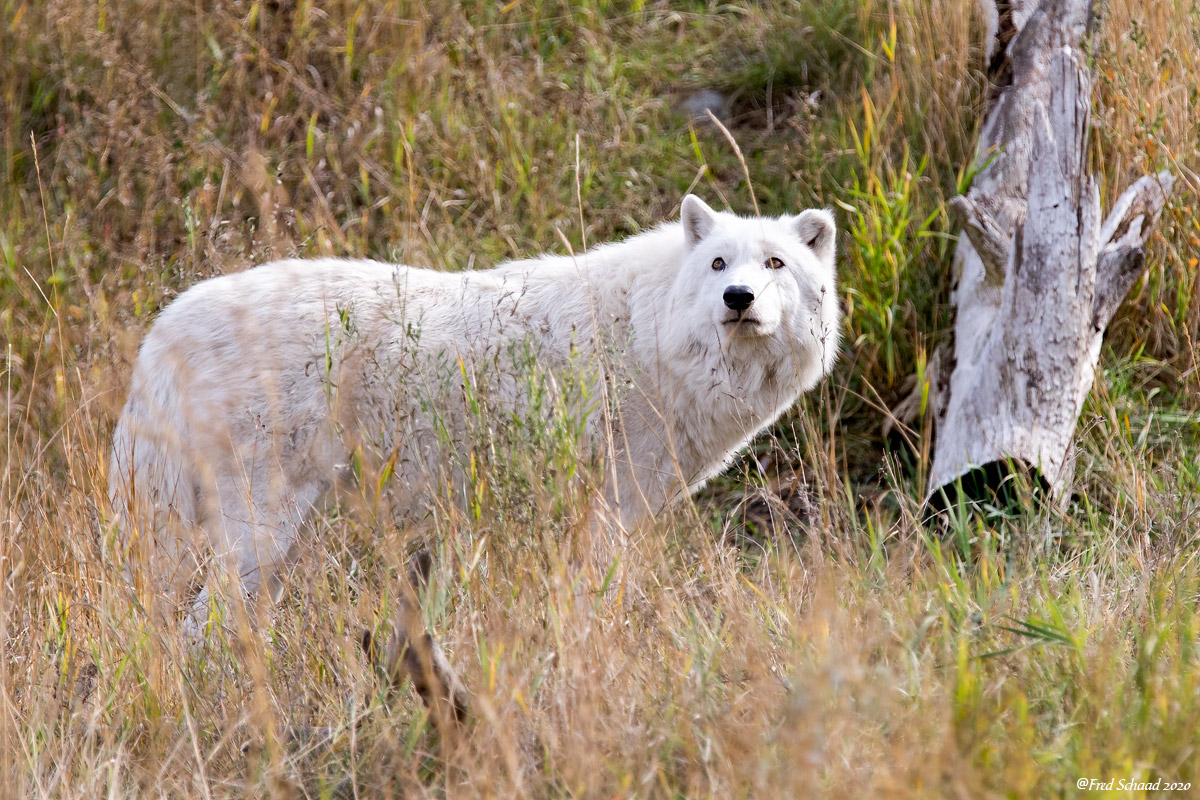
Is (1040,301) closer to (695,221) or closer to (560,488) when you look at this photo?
(695,221)

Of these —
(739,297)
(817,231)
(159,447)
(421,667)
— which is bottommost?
(159,447)

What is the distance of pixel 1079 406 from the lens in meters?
4.34

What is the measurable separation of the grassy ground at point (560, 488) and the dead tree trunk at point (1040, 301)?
0.89 ft

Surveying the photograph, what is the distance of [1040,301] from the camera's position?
438 centimetres

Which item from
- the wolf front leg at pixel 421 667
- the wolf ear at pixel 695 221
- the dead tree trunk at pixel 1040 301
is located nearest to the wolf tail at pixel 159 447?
the wolf front leg at pixel 421 667

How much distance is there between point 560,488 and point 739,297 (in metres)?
1.32

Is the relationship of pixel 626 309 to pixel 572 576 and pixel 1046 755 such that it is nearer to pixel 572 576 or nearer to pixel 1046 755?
pixel 572 576

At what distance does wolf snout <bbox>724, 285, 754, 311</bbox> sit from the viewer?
383 cm

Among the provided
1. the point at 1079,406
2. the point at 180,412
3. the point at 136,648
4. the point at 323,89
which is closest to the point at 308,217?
the point at 323,89

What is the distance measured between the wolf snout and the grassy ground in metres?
0.51

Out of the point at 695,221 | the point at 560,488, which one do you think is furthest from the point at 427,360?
the point at 695,221

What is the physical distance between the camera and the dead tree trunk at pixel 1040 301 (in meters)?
4.21

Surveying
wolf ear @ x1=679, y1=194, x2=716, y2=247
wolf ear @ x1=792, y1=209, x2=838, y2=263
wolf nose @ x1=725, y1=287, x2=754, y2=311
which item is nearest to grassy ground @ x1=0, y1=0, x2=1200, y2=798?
wolf nose @ x1=725, y1=287, x2=754, y2=311

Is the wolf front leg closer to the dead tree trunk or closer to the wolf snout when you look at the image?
the wolf snout
